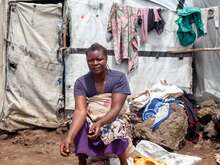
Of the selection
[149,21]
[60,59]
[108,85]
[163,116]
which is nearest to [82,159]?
[108,85]

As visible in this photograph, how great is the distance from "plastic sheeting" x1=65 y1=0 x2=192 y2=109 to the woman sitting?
3356 millimetres

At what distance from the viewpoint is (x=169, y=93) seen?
7.43 meters

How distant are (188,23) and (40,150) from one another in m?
2.83

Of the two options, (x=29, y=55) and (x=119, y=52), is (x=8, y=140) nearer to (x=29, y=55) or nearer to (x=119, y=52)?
(x=29, y=55)

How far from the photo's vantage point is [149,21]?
25.1 ft

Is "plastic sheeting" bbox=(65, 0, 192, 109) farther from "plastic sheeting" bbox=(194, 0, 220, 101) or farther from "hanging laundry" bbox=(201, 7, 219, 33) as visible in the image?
"hanging laundry" bbox=(201, 7, 219, 33)

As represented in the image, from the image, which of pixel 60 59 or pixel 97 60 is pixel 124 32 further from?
pixel 97 60

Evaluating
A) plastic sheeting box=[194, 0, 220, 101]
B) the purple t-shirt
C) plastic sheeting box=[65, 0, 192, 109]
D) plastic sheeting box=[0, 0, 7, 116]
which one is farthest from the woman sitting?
plastic sheeting box=[0, 0, 7, 116]

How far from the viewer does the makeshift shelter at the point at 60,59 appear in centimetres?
778

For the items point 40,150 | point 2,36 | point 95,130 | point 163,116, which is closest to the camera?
point 95,130

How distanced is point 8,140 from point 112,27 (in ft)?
8.06

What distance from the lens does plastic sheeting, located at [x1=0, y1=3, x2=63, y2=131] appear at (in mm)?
8148

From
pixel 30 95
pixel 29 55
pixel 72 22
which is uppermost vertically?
pixel 72 22

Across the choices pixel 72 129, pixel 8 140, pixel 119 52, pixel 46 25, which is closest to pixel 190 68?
pixel 119 52
